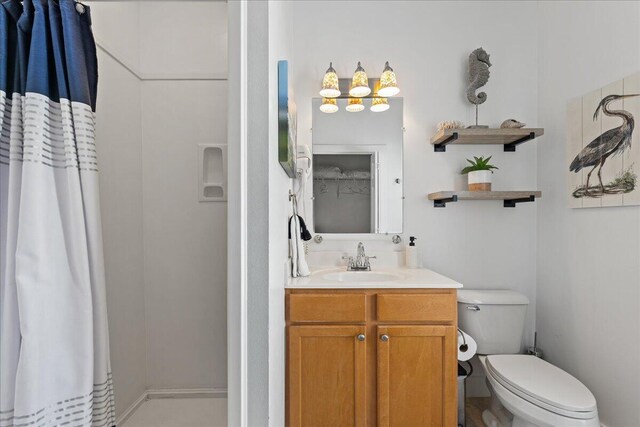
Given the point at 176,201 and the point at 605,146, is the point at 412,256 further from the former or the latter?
the point at 176,201

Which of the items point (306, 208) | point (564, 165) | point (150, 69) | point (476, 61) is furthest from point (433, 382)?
point (150, 69)

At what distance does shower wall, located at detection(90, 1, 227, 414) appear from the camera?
1937 millimetres

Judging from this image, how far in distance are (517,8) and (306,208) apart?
6.28ft

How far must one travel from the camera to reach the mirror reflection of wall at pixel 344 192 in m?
2.21

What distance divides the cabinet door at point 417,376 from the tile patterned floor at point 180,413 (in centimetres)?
89

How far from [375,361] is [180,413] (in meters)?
1.12

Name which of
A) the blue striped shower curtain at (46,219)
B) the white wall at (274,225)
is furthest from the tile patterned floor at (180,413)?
the blue striped shower curtain at (46,219)

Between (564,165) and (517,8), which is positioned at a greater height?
(517,8)

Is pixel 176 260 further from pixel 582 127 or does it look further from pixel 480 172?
pixel 582 127

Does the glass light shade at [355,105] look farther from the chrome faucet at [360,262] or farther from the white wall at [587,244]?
the white wall at [587,244]

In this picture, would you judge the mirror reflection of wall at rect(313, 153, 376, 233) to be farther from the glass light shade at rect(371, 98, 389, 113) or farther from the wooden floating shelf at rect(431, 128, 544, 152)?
the wooden floating shelf at rect(431, 128, 544, 152)

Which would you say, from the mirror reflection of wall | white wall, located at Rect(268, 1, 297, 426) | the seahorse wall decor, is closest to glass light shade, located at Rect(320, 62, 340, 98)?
the mirror reflection of wall

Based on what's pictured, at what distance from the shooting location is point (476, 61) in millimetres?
2096

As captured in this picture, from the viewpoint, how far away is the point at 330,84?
6.85 ft
